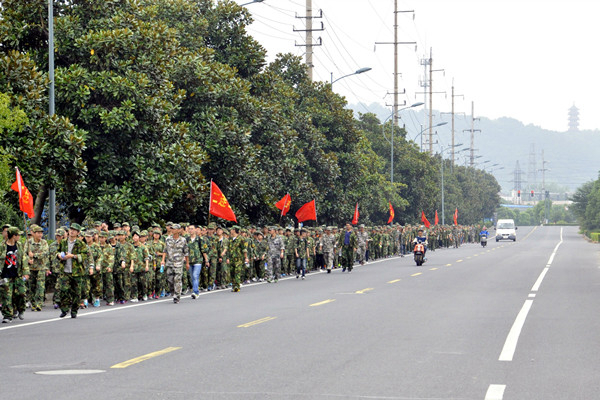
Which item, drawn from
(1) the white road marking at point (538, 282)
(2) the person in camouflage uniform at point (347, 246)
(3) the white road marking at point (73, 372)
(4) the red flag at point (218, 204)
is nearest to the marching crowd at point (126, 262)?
(4) the red flag at point (218, 204)

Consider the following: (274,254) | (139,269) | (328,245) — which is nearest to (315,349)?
(139,269)

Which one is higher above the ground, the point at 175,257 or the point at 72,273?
the point at 175,257

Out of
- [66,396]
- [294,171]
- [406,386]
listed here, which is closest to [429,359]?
[406,386]

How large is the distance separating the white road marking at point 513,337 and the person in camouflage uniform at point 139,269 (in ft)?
29.0

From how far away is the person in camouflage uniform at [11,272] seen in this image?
1805 centimetres

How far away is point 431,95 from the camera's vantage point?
117312mm

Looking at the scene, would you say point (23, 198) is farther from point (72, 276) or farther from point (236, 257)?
point (236, 257)

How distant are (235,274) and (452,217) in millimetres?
92201

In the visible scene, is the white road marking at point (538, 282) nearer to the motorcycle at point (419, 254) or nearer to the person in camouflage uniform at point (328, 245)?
the motorcycle at point (419, 254)

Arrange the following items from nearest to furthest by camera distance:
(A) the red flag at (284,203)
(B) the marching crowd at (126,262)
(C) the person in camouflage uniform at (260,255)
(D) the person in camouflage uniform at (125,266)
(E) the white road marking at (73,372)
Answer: (E) the white road marking at (73,372)
(B) the marching crowd at (126,262)
(D) the person in camouflage uniform at (125,266)
(C) the person in camouflage uniform at (260,255)
(A) the red flag at (284,203)

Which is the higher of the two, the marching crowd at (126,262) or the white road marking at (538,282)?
the marching crowd at (126,262)

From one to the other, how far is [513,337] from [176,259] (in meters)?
10.2

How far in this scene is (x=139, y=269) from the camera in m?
23.9

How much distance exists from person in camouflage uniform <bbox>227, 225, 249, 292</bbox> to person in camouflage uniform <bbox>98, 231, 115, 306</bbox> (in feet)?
15.0
